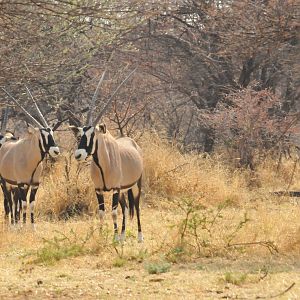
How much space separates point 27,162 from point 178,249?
442cm

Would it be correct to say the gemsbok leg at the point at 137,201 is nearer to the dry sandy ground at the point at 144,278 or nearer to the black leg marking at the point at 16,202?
the dry sandy ground at the point at 144,278

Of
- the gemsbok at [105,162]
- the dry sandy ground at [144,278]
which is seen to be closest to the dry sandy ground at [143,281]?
the dry sandy ground at [144,278]

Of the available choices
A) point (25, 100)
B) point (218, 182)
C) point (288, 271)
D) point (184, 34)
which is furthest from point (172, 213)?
point (184, 34)

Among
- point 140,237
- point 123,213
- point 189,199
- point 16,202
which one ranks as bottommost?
point 16,202

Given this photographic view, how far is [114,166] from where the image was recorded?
1064 cm

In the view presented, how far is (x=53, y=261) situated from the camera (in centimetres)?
891

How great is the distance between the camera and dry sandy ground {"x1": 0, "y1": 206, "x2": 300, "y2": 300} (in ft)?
23.4

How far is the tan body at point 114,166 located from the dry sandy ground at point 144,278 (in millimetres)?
1038

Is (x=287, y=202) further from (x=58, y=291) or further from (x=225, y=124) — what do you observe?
(x=58, y=291)

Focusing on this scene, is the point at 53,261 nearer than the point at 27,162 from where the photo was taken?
Yes

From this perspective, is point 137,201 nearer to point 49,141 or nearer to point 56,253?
point 49,141

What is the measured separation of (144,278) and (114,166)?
293cm

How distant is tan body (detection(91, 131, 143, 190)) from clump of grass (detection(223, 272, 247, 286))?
3327 millimetres

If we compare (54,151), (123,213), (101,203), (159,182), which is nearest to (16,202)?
(54,151)
